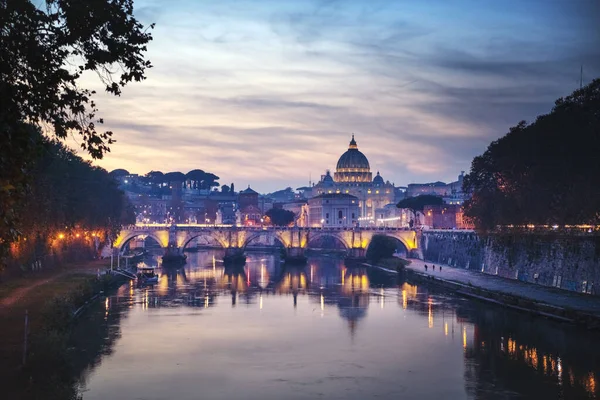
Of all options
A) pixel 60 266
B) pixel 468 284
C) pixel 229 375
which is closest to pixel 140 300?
pixel 60 266

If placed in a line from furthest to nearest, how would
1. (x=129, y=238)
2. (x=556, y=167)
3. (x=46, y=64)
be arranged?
(x=129, y=238) < (x=556, y=167) < (x=46, y=64)

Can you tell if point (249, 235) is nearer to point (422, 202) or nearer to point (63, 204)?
point (422, 202)

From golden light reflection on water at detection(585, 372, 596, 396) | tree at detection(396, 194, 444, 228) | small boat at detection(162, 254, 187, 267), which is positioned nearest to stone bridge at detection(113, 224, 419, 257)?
small boat at detection(162, 254, 187, 267)

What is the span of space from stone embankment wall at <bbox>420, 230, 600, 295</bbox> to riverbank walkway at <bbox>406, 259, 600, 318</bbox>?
0.78 m

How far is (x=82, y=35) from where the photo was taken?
698 inches

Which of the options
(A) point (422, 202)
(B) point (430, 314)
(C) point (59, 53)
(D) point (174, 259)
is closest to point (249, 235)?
(D) point (174, 259)

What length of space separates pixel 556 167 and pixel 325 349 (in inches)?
1079

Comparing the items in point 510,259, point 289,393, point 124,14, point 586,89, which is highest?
point 586,89

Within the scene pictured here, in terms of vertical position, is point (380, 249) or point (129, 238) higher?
point (129, 238)

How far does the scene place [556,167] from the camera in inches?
2440

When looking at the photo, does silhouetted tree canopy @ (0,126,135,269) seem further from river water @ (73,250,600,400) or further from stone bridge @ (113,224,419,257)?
stone bridge @ (113,224,419,257)

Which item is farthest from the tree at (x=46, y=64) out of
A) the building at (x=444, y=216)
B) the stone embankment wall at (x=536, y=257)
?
the building at (x=444, y=216)

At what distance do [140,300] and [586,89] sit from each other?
37171 mm

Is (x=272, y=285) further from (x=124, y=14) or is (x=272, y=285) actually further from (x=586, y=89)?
(x=124, y=14)
